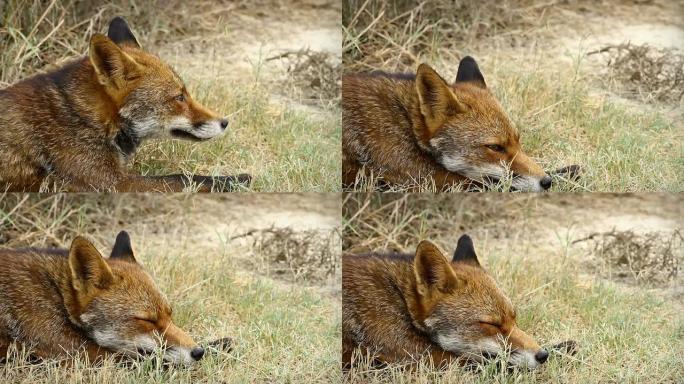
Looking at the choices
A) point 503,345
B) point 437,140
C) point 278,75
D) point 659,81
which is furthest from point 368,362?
point 659,81

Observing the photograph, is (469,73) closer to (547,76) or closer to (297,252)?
(547,76)

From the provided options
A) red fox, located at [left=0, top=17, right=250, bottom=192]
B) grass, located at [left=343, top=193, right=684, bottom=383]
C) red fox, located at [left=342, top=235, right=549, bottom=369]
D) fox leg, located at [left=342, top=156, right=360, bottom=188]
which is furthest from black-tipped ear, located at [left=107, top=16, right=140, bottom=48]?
red fox, located at [left=342, top=235, right=549, bottom=369]

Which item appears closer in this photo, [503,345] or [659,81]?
[503,345]

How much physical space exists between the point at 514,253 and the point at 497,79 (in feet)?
3.33

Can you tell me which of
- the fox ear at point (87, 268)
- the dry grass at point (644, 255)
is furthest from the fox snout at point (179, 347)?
the dry grass at point (644, 255)

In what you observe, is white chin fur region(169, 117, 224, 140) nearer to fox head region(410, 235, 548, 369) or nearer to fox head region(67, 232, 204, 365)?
fox head region(67, 232, 204, 365)

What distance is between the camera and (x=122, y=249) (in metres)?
6.43

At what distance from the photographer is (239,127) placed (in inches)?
258

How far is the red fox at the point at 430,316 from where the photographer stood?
6.33 meters

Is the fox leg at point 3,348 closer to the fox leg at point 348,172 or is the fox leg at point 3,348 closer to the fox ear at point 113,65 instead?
the fox ear at point 113,65

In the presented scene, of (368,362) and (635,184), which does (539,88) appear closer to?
(635,184)

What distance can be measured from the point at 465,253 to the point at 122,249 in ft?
6.35

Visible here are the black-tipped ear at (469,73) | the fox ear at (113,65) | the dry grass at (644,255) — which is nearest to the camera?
the fox ear at (113,65)

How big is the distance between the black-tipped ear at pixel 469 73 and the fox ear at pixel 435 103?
0.74ft
